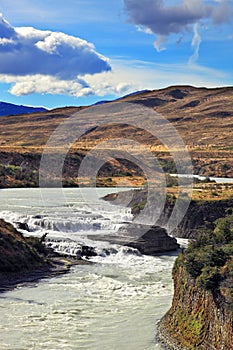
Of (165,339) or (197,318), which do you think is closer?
(197,318)

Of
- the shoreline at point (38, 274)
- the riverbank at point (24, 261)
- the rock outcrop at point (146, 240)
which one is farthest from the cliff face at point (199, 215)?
the shoreline at point (38, 274)

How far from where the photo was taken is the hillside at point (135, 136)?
306 ft

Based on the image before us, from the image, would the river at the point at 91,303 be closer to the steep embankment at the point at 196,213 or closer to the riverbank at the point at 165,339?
the riverbank at the point at 165,339

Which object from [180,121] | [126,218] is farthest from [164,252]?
[180,121]

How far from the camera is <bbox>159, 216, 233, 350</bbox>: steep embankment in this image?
14992mm

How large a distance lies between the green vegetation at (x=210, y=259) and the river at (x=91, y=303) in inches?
114

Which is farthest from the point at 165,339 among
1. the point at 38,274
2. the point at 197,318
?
the point at 38,274

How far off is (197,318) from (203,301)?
1.78 ft

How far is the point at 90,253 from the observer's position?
3416 cm

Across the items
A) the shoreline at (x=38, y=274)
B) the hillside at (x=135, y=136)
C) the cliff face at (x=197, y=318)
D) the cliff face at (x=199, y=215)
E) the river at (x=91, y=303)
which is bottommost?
the river at (x=91, y=303)

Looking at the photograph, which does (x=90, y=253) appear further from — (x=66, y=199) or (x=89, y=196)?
(x=89, y=196)

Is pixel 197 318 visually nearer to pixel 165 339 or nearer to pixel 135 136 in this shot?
pixel 165 339

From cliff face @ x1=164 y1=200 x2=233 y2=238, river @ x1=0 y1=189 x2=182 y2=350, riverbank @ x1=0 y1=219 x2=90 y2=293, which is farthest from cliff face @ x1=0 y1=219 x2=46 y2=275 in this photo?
cliff face @ x1=164 y1=200 x2=233 y2=238

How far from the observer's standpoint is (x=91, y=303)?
23188 mm
